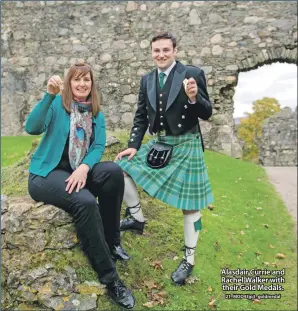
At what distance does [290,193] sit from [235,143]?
291cm

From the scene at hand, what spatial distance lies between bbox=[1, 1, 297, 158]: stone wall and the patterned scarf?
7046mm

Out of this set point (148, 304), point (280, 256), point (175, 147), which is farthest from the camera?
point (280, 256)

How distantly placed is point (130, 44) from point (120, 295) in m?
8.18

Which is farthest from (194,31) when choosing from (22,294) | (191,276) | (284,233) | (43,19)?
(22,294)

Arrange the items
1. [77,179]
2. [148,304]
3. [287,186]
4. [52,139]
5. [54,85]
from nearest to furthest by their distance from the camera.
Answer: [54,85]
[77,179]
[52,139]
[148,304]
[287,186]

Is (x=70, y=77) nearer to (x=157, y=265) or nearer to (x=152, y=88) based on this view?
(x=152, y=88)

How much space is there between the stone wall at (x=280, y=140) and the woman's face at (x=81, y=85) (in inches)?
468

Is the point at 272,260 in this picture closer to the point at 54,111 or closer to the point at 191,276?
the point at 191,276

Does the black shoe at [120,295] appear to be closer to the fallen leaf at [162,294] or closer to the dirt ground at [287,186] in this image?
the fallen leaf at [162,294]

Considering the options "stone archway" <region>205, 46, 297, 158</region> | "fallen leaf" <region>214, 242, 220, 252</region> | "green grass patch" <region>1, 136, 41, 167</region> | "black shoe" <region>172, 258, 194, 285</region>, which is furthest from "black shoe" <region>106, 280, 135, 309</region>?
"stone archway" <region>205, 46, 297, 158</region>

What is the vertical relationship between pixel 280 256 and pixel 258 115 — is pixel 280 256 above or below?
above

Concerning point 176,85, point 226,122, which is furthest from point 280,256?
point 226,122

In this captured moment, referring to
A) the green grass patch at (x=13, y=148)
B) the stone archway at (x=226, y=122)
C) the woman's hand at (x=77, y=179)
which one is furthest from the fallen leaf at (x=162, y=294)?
the stone archway at (x=226, y=122)

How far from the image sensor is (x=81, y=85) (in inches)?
121
